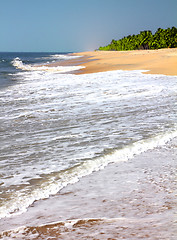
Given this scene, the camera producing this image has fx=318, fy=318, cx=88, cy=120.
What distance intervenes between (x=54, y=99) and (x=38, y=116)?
285cm

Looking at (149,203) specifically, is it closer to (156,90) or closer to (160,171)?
(160,171)

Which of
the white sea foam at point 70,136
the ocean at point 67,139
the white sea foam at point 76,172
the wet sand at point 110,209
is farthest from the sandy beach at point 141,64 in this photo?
the wet sand at point 110,209

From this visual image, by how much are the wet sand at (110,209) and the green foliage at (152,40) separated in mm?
102476

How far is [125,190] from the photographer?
122 inches

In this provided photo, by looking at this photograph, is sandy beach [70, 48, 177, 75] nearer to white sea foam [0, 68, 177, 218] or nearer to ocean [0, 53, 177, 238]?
white sea foam [0, 68, 177, 218]

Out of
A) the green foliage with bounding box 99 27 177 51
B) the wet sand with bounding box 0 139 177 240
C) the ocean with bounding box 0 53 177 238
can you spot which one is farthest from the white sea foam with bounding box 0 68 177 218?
the green foliage with bounding box 99 27 177 51

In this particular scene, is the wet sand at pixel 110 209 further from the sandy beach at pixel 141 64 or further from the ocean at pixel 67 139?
the sandy beach at pixel 141 64

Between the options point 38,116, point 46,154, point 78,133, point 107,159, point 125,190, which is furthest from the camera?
point 38,116

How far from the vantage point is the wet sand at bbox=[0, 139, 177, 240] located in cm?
235

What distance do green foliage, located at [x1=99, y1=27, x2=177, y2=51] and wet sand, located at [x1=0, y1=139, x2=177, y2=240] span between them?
102476mm

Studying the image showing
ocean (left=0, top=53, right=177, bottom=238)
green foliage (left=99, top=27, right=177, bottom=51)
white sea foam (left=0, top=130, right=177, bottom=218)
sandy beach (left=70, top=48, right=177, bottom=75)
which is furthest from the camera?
green foliage (left=99, top=27, right=177, bottom=51)

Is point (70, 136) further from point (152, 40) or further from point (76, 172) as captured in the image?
point (152, 40)

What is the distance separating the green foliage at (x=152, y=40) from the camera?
100m

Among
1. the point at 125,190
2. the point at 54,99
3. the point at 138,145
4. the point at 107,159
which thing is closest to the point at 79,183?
the point at 125,190
